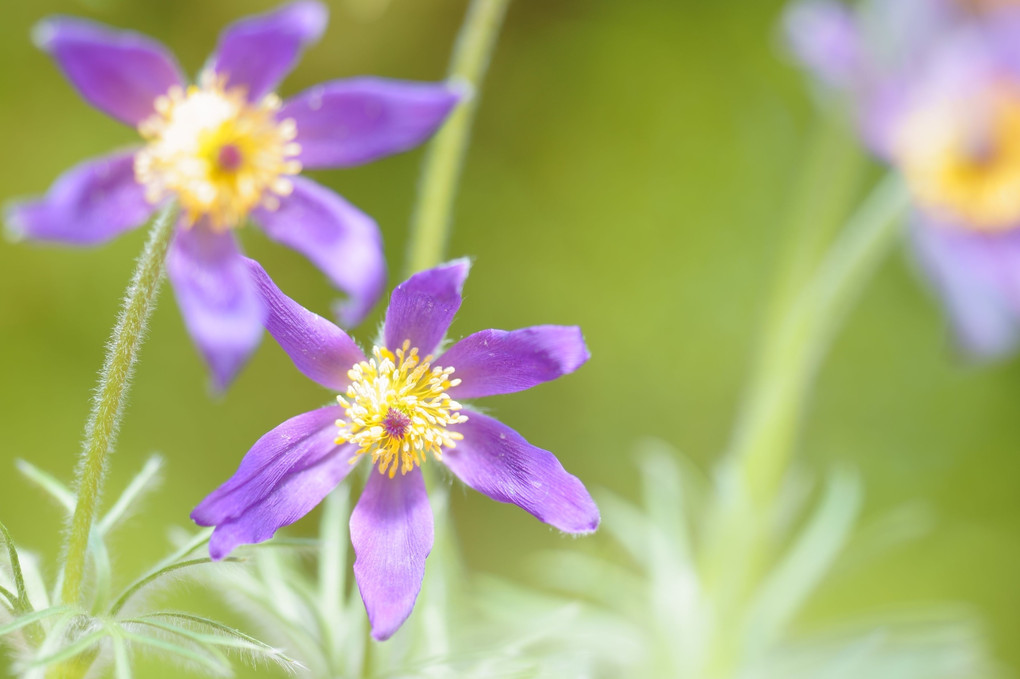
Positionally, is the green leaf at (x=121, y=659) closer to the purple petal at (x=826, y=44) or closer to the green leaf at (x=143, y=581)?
the green leaf at (x=143, y=581)

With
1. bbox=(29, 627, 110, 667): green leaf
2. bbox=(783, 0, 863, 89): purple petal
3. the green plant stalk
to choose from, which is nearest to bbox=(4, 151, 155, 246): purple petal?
bbox=(29, 627, 110, 667): green leaf

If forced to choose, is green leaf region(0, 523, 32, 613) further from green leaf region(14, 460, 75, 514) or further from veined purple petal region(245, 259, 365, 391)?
veined purple petal region(245, 259, 365, 391)

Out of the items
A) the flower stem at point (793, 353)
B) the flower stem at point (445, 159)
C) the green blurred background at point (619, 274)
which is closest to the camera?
the flower stem at point (445, 159)

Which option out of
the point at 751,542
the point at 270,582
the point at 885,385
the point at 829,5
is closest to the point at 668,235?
the point at 885,385

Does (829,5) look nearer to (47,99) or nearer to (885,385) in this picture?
(885,385)

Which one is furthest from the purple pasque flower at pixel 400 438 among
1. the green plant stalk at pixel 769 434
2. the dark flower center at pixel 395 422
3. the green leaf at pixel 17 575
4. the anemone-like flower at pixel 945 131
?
the anemone-like flower at pixel 945 131

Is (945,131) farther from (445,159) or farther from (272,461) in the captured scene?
(272,461)
